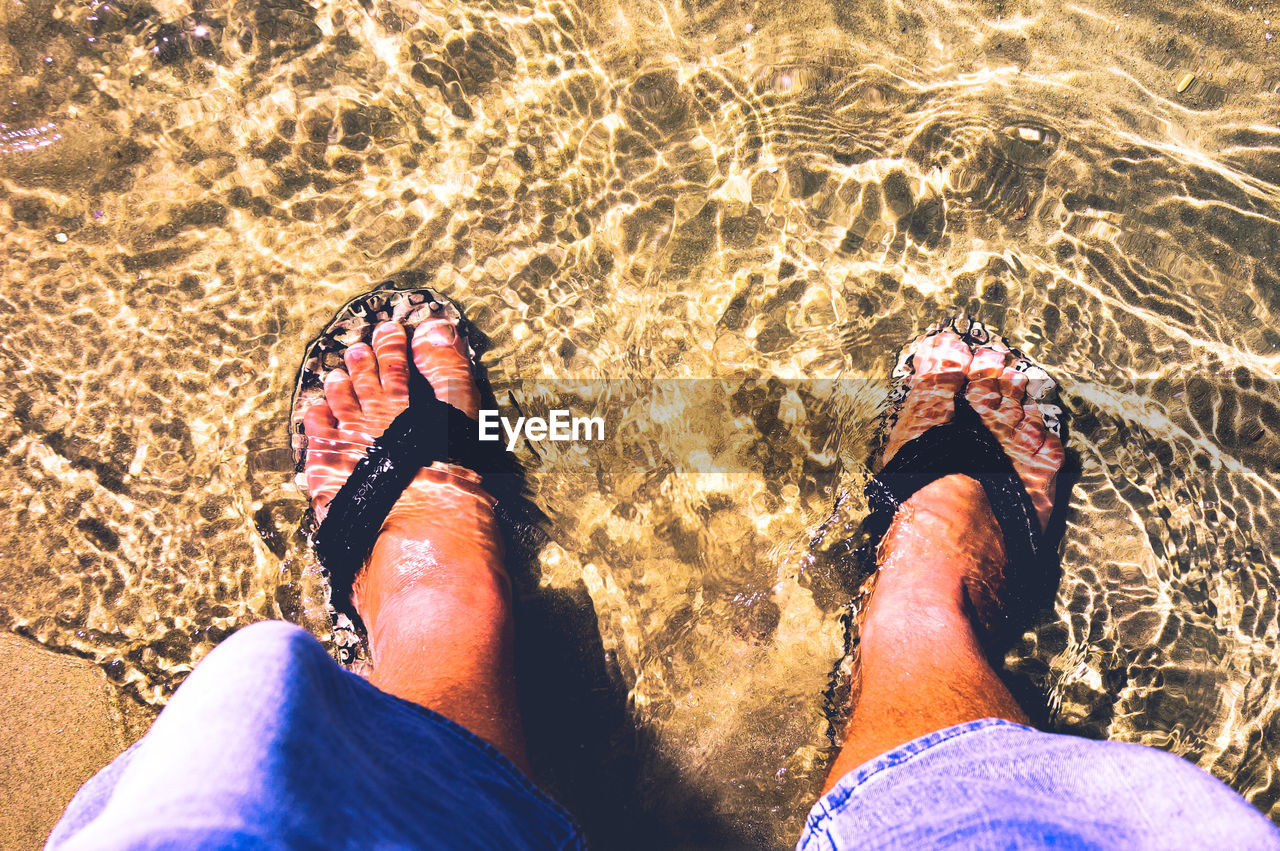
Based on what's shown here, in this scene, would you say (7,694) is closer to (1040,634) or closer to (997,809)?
(997,809)

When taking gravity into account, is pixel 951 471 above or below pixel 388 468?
below

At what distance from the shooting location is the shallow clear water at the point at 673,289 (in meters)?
2.58

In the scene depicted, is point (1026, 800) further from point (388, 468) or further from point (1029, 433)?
point (388, 468)

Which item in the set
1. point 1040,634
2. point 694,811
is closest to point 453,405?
point 694,811

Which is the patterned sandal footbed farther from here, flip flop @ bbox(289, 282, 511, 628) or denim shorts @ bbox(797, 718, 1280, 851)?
flip flop @ bbox(289, 282, 511, 628)

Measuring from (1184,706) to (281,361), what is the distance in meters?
3.88

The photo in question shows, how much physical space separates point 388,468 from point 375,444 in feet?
0.40

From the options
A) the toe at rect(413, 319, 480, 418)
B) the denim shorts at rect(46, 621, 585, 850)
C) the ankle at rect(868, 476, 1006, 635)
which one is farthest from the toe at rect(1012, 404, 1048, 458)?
the denim shorts at rect(46, 621, 585, 850)

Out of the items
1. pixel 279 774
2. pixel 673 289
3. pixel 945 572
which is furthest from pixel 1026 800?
pixel 673 289

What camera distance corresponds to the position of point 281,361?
2.79 metres

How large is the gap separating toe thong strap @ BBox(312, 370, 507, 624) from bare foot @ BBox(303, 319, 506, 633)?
3cm

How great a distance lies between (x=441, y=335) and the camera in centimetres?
278

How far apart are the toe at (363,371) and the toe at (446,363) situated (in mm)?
194

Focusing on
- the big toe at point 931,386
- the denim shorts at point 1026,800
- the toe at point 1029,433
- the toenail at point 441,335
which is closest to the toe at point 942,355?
the big toe at point 931,386
